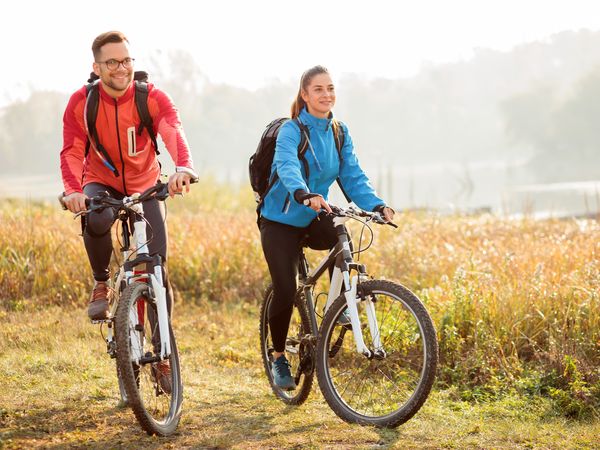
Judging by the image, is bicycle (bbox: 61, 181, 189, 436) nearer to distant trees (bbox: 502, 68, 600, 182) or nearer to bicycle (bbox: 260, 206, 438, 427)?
bicycle (bbox: 260, 206, 438, 427)

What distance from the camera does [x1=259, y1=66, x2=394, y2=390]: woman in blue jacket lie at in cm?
470

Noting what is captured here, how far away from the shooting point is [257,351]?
724 centimetres

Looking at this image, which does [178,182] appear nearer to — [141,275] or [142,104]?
[141,275]

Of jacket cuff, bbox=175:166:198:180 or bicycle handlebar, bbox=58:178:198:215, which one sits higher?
jacket cuff, bbox=175:166:198:180

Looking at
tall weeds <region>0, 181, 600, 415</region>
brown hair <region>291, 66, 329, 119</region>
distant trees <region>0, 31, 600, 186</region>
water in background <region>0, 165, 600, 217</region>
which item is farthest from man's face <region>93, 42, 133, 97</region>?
distant trees <region>0, 31, 600, 186</region>

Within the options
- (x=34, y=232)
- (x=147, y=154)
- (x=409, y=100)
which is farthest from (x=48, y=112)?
(x=147, y=154)

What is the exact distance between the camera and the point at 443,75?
391 ft

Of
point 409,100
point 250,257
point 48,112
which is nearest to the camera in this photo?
point 250,257

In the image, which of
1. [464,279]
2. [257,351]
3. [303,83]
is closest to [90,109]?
[303,83]

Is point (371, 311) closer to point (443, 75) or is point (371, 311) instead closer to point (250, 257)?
point (250, 257)

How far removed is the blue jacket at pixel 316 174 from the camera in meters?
4.71

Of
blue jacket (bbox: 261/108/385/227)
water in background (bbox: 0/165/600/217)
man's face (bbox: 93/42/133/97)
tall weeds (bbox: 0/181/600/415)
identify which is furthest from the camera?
water in background (bbox: 0/165/600/217)

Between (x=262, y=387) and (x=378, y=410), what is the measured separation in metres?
1.43

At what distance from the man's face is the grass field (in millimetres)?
1855
